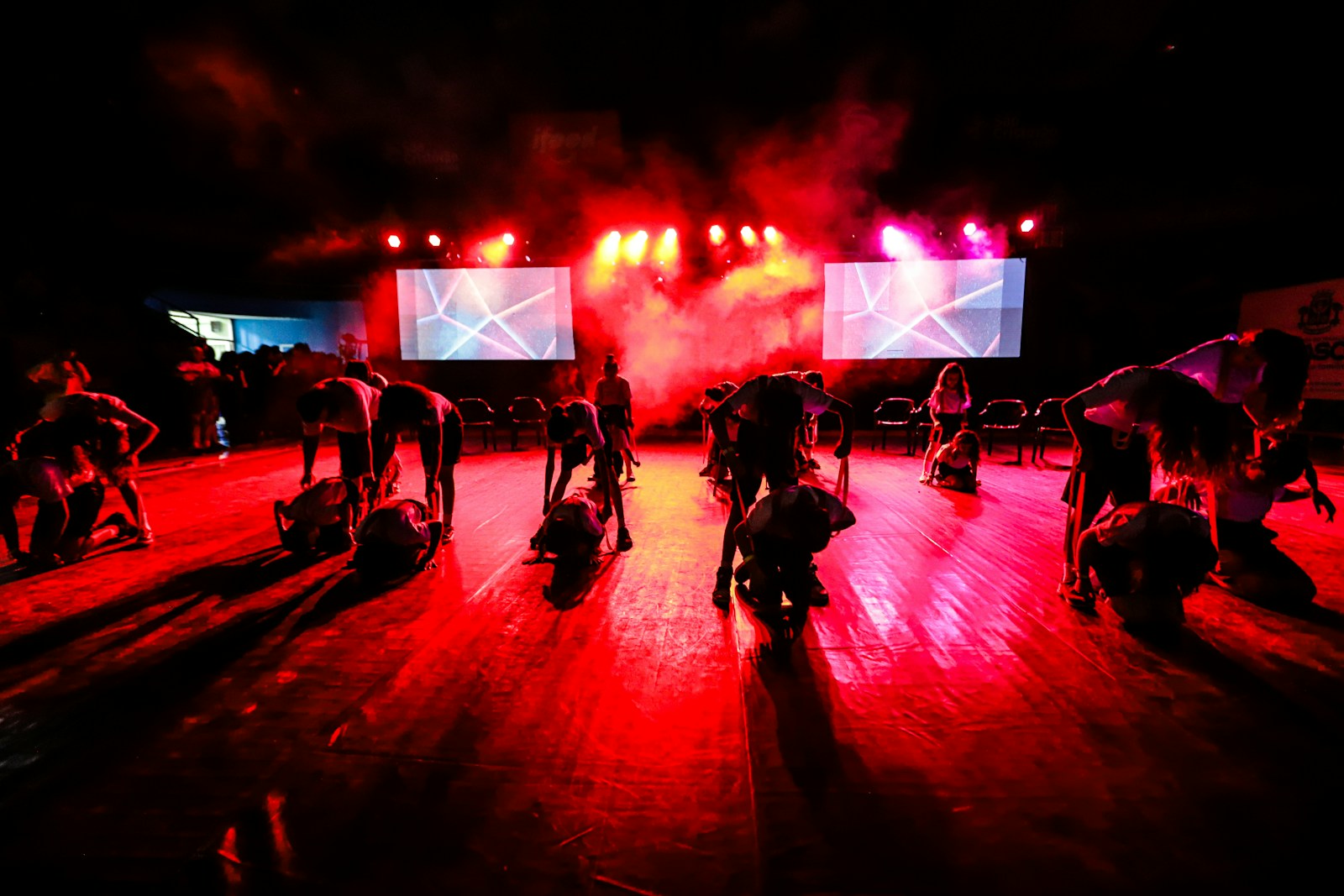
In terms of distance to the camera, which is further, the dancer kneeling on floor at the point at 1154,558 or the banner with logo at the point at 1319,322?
the banner with logo at the point at 1319,322

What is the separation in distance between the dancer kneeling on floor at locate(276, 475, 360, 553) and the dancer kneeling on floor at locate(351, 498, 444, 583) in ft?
2.69

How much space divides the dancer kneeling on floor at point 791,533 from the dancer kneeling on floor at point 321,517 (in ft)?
12.8

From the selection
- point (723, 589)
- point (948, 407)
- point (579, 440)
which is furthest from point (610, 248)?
point (723, 589)

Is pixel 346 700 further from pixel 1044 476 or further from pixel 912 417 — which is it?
pixel 912 417

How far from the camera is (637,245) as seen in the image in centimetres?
1398

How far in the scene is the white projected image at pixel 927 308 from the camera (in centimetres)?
1275

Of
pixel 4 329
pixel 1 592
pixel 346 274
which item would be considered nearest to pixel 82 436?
pixel 1 592

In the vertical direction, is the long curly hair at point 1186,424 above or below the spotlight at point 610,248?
below

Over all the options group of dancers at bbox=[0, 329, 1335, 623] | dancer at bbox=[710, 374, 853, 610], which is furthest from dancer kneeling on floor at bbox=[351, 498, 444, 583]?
dancer at bbox=[710, 374, 853, 610]

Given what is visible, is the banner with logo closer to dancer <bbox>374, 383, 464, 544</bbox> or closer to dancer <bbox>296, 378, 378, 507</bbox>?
dancer <bbox>374, 383, 464, 544</bbox>

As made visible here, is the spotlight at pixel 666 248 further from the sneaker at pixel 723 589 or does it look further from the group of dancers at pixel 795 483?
the sneaker at pixel 723 589

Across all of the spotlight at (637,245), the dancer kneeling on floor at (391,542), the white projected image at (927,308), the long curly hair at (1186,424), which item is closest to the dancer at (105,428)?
the dancer kneeling on floor at (391,542)

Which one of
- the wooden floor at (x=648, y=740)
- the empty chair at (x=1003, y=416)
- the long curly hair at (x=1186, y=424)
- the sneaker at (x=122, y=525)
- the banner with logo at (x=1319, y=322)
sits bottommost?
the wooden floor at (x=648, y=740)

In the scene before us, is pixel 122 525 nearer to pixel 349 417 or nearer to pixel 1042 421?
pixel 349 417
